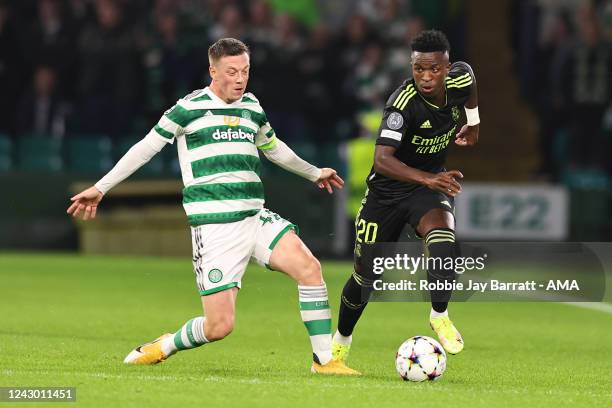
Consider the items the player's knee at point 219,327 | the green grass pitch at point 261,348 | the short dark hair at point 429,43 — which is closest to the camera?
the green grass pitch at point 261,348

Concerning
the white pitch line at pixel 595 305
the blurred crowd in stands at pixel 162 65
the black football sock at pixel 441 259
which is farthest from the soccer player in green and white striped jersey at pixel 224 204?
the blurred crowd in stands at pixel 162 65

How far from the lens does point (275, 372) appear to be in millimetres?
8055

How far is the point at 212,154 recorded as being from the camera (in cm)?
780

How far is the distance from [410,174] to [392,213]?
18.8 inches

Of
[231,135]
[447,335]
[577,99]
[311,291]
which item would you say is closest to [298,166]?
[231,135]

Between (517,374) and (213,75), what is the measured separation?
262 cm

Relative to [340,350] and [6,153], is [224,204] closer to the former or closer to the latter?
[340,350]

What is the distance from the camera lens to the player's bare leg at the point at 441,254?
8.30m

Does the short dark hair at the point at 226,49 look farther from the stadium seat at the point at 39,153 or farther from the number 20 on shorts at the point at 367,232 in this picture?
the stadium seat at the point at 39,153

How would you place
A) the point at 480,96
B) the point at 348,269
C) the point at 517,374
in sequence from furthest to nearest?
the point at 480,96 < the point at 348,269 < the point at 517,374

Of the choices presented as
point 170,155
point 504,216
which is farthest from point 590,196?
point 170,155

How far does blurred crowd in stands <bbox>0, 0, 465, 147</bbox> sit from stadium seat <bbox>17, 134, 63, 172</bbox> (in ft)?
0.43

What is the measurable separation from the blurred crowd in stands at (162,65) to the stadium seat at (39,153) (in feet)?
0.43

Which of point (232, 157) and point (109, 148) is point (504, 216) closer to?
point (109, 148)
